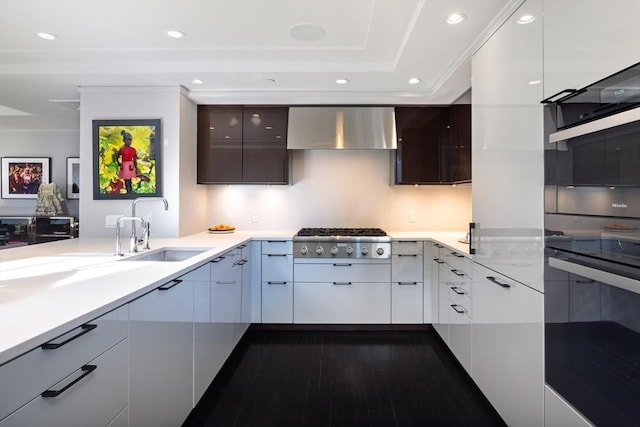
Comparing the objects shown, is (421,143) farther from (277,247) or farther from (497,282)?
(497,282)

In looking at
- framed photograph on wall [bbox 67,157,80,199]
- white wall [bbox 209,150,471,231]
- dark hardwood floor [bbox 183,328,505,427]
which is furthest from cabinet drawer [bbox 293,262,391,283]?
framed photograph on wall [bbox 67,157,80,199]

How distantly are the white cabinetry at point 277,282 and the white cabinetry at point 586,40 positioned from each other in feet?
7.79

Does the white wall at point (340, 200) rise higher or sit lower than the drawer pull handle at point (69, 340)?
higher

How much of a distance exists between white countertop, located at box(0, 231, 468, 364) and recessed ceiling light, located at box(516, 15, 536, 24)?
1.34 metres

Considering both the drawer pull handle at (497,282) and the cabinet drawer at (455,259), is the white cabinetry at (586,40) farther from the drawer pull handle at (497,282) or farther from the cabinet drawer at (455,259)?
the cabinet drawer at (455,259)

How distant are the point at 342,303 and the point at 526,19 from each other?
2.51m

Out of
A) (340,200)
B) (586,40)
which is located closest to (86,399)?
(586,40)

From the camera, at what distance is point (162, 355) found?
1520 millimetres

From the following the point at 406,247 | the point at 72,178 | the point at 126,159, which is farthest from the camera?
the point at 72,178

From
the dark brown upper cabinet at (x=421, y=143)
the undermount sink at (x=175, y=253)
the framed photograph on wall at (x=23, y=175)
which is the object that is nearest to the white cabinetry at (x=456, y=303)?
the dark brown upper cabinet at (x=421, y=143)

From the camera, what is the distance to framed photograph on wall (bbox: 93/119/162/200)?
3.05m

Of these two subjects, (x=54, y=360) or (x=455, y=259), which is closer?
(x=54, y=360)

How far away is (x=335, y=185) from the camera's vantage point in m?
3.75

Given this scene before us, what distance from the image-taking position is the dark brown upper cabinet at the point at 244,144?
3461 millimetres
